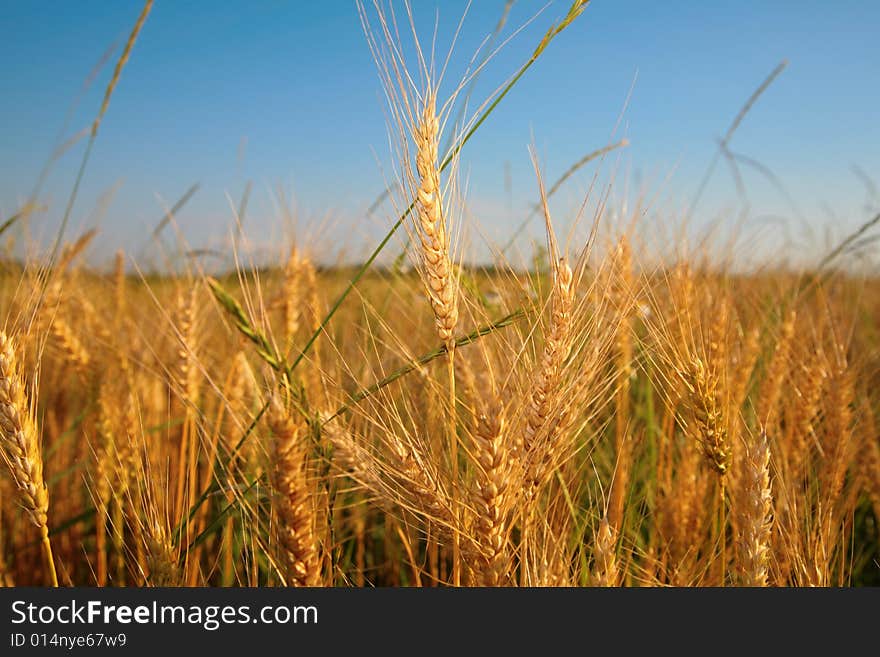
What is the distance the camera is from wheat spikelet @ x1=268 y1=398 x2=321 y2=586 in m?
1.04

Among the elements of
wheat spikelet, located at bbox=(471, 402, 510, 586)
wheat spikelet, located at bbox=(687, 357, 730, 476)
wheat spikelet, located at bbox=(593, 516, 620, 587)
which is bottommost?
wheat spikelet, located at bbox=(593, 516, 620, 587)

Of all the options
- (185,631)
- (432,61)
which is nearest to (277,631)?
(185,631)

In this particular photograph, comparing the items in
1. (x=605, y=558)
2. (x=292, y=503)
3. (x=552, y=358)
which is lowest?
(x=605, y=558)

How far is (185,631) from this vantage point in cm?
109

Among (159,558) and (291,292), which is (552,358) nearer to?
(159,558)

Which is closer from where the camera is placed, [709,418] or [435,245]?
[435,245]

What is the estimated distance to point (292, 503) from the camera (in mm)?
1069

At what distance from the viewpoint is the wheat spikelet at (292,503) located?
1.04 m

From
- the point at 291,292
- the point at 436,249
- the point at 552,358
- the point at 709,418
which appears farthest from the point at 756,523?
the point at 291,292

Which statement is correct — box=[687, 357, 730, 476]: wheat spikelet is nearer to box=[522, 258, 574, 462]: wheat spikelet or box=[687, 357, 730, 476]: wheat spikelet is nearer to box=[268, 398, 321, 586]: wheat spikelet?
box=[522, 258, 574, 462]: wheat spikelet

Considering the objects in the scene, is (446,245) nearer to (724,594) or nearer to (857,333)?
(724,594)

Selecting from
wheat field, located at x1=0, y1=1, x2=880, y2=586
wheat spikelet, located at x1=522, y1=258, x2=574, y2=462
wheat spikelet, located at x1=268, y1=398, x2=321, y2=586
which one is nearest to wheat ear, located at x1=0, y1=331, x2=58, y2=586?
wheat field, located at x1=0, y1=1, x2=880, y2=586

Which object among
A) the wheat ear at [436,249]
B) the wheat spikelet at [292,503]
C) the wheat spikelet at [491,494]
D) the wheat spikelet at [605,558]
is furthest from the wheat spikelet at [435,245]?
the wheat spikelet at [605,558]

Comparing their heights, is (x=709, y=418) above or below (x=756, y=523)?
above
